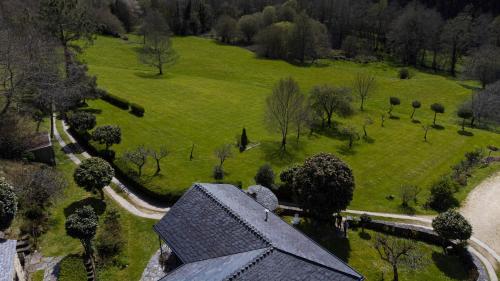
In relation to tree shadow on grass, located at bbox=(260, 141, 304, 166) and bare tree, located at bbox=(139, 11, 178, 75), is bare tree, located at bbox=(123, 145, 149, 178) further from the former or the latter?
bare tree, located at bbox=(139, 11, 178, 75)

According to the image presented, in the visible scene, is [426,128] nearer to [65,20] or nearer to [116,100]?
[116,100]

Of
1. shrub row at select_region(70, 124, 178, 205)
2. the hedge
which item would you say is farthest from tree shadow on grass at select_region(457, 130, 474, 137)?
the hedge

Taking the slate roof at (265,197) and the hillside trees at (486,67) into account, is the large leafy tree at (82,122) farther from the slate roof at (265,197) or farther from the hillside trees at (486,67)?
the hillside trees at (486,67)

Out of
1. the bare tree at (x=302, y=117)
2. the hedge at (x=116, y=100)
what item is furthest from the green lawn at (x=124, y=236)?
the bare tree at (x=302, y=117)

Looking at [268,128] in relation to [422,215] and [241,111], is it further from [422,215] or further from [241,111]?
[422,215]

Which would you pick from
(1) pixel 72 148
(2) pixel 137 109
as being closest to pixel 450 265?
(1) pixel 72 148

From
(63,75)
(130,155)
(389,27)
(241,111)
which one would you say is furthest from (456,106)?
(63,75)
